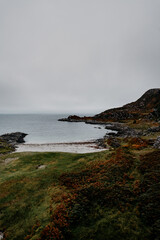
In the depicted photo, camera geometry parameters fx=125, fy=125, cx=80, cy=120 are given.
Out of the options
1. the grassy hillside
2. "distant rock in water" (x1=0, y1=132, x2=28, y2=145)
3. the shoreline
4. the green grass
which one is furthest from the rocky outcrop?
the grassy hillside

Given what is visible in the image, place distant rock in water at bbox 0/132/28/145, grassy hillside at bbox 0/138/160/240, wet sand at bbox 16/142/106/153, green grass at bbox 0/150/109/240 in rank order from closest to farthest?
1. grassy hillside at bbox 0/138/160/240
2. green grass at bbox 0/150/109/240
3. wet sand at bbox 16/142/106/153
4. distant rock in water at bbox 0/132/28/145

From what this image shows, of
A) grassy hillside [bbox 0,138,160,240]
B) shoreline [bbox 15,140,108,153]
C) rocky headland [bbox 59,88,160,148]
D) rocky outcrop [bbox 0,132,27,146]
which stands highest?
rocky headland [bbox 59,88,160,148]

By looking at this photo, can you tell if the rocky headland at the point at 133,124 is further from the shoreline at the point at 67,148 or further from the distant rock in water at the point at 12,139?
the distant rock in water at the point at 12,139

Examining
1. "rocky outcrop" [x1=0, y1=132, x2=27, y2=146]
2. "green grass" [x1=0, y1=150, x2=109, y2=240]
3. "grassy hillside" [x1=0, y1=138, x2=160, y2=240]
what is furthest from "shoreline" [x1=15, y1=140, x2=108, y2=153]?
"grassy hillside" [x1=0, y1=138, x2=160, y2=240]

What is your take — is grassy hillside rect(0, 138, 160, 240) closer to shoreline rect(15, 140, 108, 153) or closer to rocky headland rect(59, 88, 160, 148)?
rocky headland rect(59, 88, 160, 148)

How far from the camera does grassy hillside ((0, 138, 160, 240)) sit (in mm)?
8672

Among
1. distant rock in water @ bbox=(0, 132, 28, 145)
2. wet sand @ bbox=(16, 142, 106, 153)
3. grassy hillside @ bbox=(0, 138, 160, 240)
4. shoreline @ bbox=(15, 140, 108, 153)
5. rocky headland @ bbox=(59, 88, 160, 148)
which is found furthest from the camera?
distant rock in water @ bbox=(0, 132, 28, 145)

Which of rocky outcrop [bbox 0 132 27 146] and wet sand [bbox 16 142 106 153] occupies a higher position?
rocky outcrop [bbox 0 132 27 146]

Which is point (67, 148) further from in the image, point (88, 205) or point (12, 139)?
point (88, 205)

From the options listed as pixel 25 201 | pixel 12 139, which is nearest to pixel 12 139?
pixel 12 139

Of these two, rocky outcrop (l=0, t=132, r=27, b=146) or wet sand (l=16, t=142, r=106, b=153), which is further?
rocky outcrop (l=0, t=132, r=27, b=146)

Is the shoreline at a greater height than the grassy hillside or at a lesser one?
lesser

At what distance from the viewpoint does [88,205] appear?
11281 millimetres

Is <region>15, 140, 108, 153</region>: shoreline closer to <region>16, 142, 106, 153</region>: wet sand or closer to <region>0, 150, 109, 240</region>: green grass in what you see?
<region>16, 142, 106, 153</region>: wet sand
